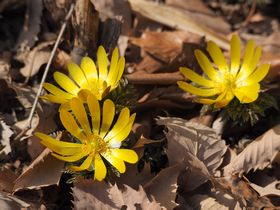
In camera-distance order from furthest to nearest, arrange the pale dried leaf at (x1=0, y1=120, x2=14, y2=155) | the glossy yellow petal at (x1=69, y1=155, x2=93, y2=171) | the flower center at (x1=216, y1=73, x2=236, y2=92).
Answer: the flower center at (x1=216, y1=73, x2=236, y2=92) → the pale dried leaf at (x1=0, y1=120, x2=14, y2=155) → the glossy yellow petal at (x1=69, y1=155, x2=93, y2=171)

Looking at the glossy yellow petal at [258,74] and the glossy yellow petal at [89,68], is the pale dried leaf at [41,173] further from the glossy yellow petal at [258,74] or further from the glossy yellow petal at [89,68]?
the glossy yellow petal at [258,74]

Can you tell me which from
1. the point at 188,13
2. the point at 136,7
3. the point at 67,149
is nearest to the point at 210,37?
the point at 188,13

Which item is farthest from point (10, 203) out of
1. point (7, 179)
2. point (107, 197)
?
point (107, 197)

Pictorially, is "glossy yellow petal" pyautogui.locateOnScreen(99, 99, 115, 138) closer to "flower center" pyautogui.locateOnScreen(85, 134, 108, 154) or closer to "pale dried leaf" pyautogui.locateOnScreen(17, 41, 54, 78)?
"flower center" pyautogui.locateOnScreen(85, 134, 108, 154)

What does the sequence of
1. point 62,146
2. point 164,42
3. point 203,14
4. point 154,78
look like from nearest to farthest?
point 62,146 → point 154,78 → point 164,42 → point 203,14

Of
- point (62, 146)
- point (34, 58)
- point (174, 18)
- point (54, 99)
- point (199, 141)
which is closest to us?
point (62, 146)

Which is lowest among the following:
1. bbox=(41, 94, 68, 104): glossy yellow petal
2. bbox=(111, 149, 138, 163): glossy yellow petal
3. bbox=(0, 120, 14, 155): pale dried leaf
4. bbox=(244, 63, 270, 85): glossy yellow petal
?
bbox=(0, 120, 14, 155): pale dried leaf

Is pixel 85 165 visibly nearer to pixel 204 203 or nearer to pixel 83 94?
pixel 83 94

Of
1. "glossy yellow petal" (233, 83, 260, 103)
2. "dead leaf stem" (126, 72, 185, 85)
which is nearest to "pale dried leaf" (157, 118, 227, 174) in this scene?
"glossy yellow petal" (233, 83, 260, 103)
